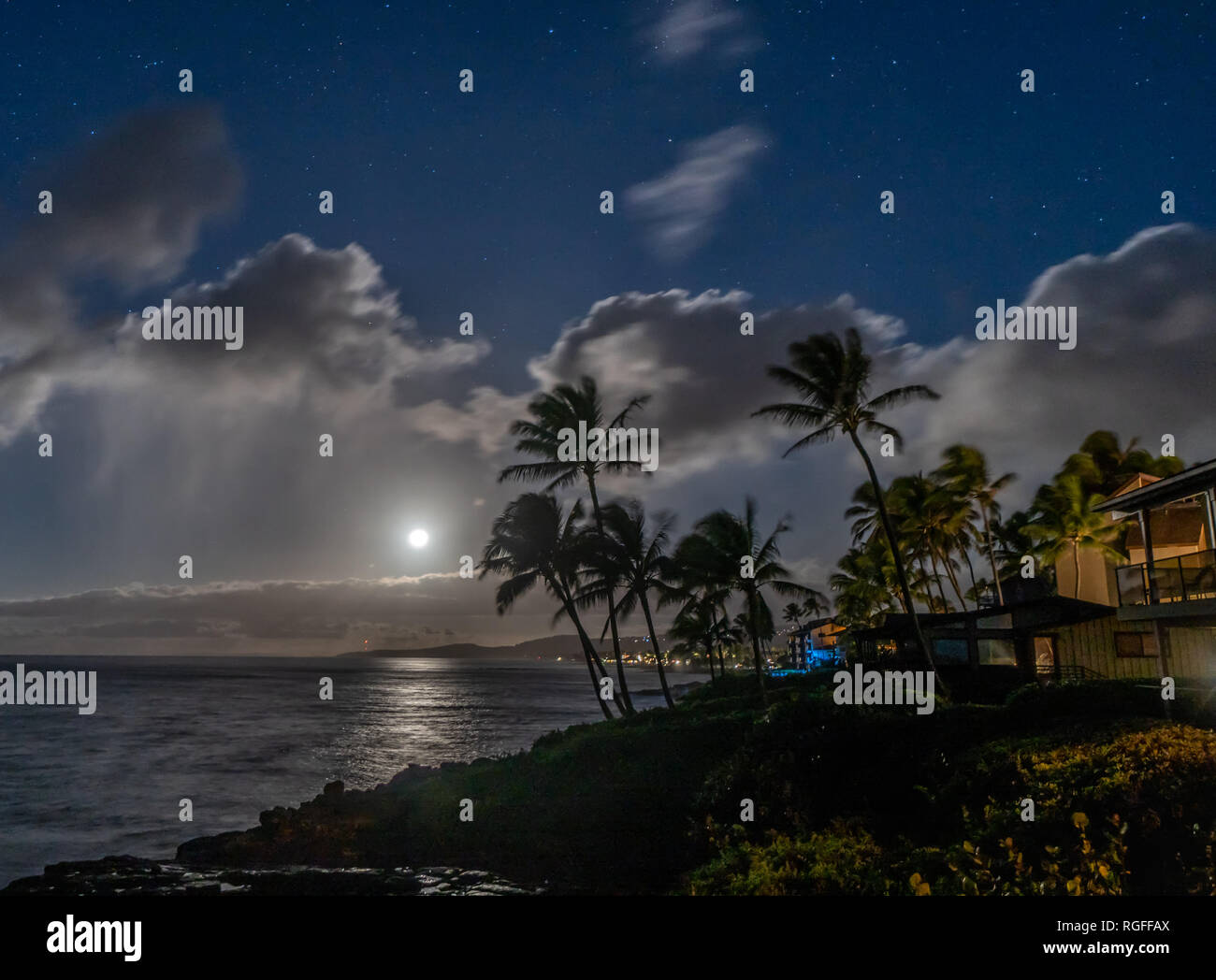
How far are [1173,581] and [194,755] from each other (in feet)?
→ 165

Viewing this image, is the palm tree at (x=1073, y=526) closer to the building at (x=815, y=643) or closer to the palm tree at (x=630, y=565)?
the palm tree at (x=630, y=565)

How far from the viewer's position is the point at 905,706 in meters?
18.6

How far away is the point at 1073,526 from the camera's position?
3114cm

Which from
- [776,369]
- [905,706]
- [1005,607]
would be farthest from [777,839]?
[1005,607]

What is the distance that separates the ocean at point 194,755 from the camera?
2692cm

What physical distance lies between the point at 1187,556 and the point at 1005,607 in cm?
1170

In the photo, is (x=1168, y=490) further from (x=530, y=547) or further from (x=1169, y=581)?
(x=530, y=547)

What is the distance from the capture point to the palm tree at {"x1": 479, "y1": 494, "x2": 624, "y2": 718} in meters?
29.8

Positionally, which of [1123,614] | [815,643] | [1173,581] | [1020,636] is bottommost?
[815,643]

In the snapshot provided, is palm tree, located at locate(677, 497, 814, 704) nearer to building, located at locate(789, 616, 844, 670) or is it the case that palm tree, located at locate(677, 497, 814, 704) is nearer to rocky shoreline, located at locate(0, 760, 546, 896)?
rocky shoreline, located at locate(0, 760, 546, 896)

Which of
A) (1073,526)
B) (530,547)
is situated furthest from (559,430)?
(1073,526)
